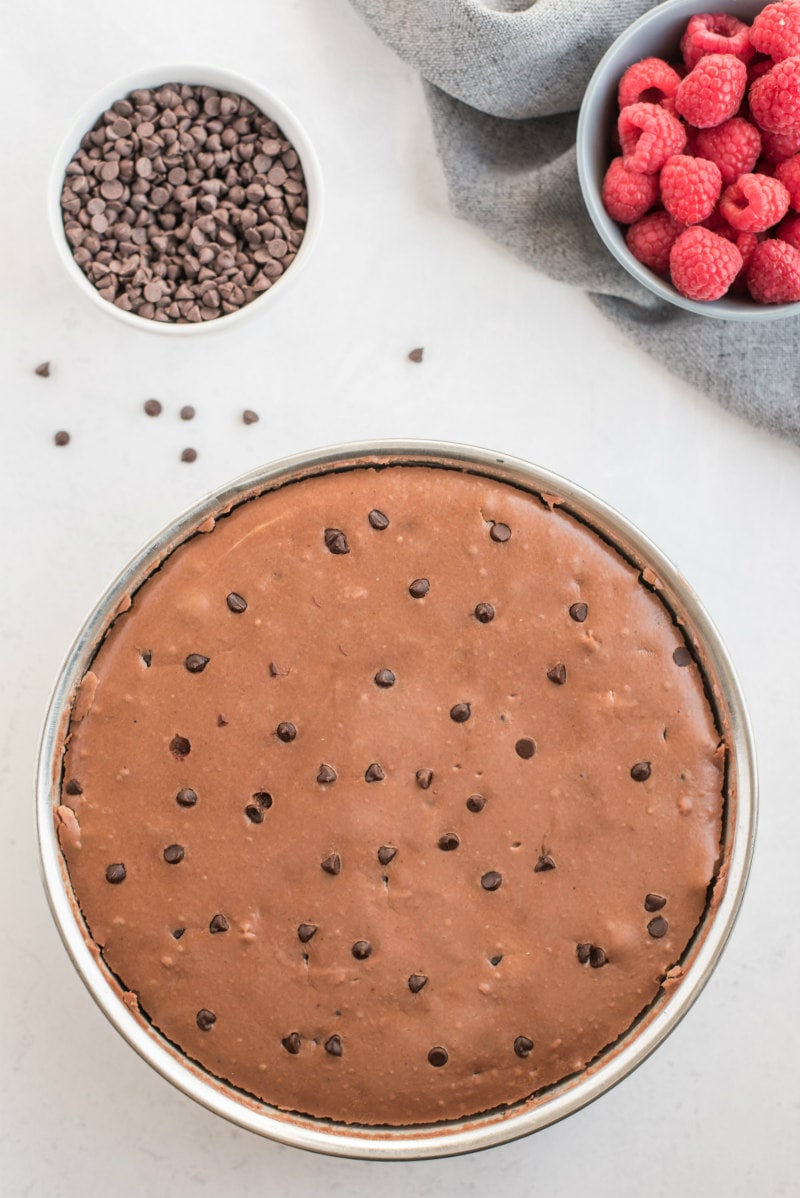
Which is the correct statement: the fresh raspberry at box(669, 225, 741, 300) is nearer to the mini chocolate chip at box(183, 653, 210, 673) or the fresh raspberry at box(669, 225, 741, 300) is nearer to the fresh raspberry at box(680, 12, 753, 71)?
the fresh raspberry at box(680, 12, 753, 71)

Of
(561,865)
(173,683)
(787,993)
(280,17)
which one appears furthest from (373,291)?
(787,993)

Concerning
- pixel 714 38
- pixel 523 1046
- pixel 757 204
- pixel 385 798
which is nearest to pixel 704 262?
pixel 757 204

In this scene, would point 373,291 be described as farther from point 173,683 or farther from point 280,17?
point 173,683

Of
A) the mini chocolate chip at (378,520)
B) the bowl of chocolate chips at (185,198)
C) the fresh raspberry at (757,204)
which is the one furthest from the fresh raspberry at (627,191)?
the mini chocolate chip at (378,520)

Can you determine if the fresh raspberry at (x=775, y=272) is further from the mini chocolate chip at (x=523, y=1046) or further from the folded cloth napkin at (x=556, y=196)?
the mini chocolate chip at (x=523, y=1046)

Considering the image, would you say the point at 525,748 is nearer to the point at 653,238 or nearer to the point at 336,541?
the point at 336,541

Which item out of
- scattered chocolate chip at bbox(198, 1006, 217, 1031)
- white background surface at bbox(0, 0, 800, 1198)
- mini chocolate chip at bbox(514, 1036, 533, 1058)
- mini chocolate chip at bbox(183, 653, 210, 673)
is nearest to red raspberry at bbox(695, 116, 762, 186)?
white background surface at bbox(0, 0, 800, 1198)
